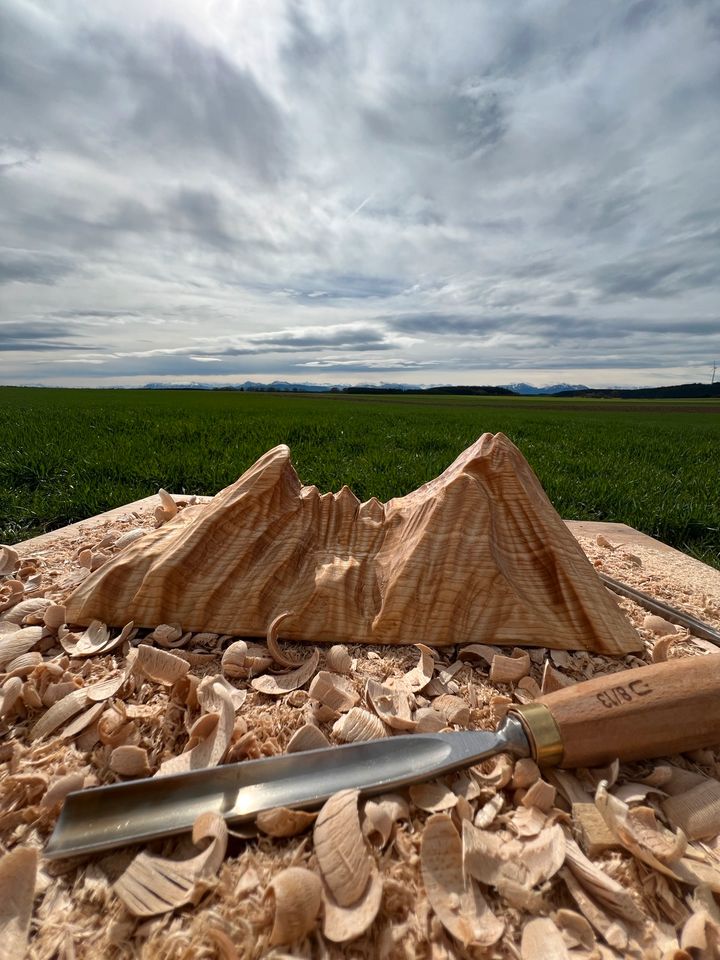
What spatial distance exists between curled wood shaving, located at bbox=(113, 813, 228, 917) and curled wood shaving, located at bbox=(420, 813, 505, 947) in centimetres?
39

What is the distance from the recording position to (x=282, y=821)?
90 centimetres

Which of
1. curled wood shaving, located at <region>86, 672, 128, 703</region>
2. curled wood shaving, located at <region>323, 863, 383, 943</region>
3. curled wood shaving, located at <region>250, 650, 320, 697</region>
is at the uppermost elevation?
curled wood shaving, located at <region>86, 672, 128, 703</region>

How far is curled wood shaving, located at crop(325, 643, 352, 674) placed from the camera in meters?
1.42

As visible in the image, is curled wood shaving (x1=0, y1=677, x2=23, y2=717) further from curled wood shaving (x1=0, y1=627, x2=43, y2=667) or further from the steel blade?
the steel blade

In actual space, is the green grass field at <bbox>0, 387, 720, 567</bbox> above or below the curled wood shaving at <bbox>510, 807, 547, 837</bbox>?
below

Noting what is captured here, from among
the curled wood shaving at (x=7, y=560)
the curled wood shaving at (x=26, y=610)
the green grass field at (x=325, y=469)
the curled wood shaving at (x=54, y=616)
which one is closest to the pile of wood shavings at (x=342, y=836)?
the curled wood shaving at (x=54, y=616)

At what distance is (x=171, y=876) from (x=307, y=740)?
370 mm

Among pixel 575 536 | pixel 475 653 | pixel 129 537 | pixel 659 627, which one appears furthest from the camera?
pixel 575 536

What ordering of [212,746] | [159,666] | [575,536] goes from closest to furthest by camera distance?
[212,746], [159,666], [575,536]

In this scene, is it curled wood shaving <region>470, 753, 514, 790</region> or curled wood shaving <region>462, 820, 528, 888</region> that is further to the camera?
curled wood shaving <region>470, 753, 514, 790</region>

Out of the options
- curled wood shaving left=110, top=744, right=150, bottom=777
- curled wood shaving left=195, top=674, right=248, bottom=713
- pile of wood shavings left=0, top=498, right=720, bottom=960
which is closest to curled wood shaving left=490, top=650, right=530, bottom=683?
pile of wood shavings left=0, top=498, right=720, bottom=960

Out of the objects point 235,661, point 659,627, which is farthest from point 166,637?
point 659,627

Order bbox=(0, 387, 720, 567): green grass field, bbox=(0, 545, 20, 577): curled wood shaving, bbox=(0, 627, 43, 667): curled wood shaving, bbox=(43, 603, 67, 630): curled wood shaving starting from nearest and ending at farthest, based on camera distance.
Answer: bbox=(0, 627, 43, 667): curled wood shaving < bbox=(43, 603, 67, 630): curled wood shaving < bbox=(0, 545, 20, 577): curled wood shaving < bbox=(0, 387, 720, 567): green grass field

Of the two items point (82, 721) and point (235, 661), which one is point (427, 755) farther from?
point (82, 721)
